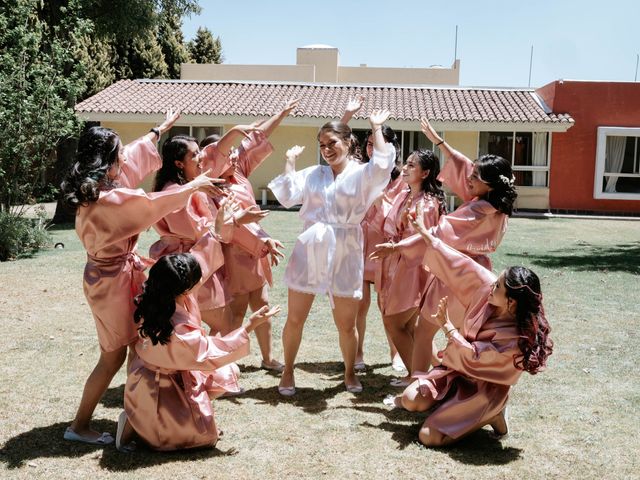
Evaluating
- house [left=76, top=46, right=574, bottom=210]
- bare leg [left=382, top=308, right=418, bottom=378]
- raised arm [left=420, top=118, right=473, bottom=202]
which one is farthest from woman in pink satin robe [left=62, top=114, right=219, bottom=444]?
house [left=76, top=46, right=574, bottom=210]

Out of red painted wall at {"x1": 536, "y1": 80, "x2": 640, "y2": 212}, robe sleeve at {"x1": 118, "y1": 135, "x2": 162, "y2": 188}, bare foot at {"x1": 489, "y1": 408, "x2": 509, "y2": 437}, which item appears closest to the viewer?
bare foot at {"x1": 489, "y1": 408, "x2": 509, "y2": 437}

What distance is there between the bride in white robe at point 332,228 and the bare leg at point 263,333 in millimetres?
668

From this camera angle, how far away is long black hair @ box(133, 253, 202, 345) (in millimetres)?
4090

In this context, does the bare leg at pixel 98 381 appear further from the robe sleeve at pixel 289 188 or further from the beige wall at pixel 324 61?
the beige wall at pixel 324 61

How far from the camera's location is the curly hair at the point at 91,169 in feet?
13.4

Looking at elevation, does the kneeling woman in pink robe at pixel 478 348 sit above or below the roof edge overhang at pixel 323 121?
below

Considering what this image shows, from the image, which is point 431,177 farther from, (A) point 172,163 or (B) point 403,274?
(A) point 172,163

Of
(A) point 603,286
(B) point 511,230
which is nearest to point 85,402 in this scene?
(A) point 603,286

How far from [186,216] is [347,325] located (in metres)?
1.40

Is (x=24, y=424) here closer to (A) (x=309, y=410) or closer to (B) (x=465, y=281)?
(A) (x=309, y=410)

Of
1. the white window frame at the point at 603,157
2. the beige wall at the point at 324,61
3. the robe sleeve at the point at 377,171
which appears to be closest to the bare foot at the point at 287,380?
the robe sleeve at the point at 377,171

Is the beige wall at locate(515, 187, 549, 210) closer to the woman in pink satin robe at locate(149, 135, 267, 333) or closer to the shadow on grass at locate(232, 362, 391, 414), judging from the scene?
the shadow on grass at locate(232, 362, 391, 414)

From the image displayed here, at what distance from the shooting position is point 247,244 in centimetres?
577

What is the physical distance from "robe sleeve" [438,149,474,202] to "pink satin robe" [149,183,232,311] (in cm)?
176
